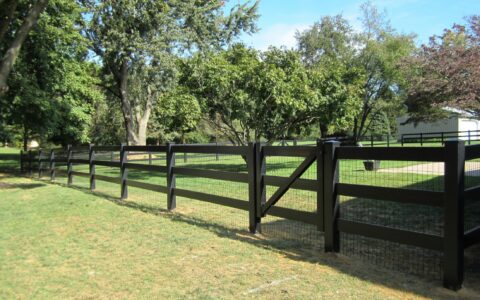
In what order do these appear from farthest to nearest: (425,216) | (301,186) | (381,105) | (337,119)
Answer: (381,105)
(337,119)
(425,216)
(301,186)

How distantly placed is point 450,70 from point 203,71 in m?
11.0

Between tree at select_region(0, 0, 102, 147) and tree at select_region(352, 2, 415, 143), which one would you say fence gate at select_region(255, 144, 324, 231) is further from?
tree at select_region(352, 2, 415, 143)

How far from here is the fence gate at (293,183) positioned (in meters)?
5.35

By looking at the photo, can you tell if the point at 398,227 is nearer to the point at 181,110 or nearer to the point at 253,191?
the point at 253,191

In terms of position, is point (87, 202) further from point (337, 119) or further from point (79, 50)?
point (79, 50)

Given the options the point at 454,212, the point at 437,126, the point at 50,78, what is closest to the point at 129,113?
the point at 50,78

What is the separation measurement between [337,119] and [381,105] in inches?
569

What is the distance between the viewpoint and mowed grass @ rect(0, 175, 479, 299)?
4.06 m

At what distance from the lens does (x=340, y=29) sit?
3064cm

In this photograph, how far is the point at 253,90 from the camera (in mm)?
15414

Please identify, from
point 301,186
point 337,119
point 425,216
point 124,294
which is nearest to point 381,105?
point 337,119

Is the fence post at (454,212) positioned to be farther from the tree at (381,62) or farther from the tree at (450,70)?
the tree at (381,62)

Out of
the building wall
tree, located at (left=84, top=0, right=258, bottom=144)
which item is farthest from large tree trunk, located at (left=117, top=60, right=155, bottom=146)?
the building wall

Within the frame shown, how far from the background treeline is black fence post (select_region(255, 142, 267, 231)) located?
8.76 metres
